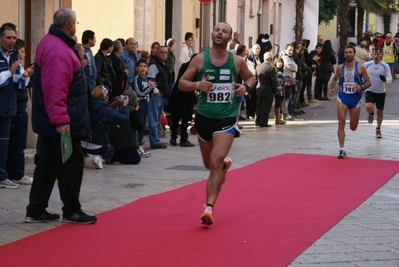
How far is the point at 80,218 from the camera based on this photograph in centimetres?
875

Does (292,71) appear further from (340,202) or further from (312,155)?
(340,202)

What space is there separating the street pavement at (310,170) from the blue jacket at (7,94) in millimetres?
943

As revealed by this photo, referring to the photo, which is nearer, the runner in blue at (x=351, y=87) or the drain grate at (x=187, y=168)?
the drain grate at (x=187, y=168)

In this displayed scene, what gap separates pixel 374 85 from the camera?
19.3 meters

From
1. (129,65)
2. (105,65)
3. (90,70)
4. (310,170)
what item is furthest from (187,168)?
(129,65)

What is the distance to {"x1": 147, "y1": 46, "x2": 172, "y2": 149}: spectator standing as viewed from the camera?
1616 cm

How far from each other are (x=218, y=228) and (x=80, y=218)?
1.31 m

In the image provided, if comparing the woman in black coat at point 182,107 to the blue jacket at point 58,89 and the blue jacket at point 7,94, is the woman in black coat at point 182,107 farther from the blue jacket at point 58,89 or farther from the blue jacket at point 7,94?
the blue jacket at point 58,89

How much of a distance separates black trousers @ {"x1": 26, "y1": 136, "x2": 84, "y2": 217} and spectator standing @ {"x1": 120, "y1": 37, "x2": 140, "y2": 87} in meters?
7.91

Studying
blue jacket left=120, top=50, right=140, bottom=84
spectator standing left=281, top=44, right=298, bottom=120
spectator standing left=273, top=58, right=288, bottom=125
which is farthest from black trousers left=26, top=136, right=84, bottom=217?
spectator standing left=281, top=44, right=298, bottom=120

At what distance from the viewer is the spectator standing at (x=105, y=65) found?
14.7 meters

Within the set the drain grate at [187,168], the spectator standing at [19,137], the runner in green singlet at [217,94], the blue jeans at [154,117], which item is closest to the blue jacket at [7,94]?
the spectator standing at [19,137]

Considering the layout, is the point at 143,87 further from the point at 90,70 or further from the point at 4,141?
the point at 4,141

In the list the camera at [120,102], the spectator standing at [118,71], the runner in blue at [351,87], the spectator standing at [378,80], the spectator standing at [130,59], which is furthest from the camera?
the spectator standing at [378,80]
